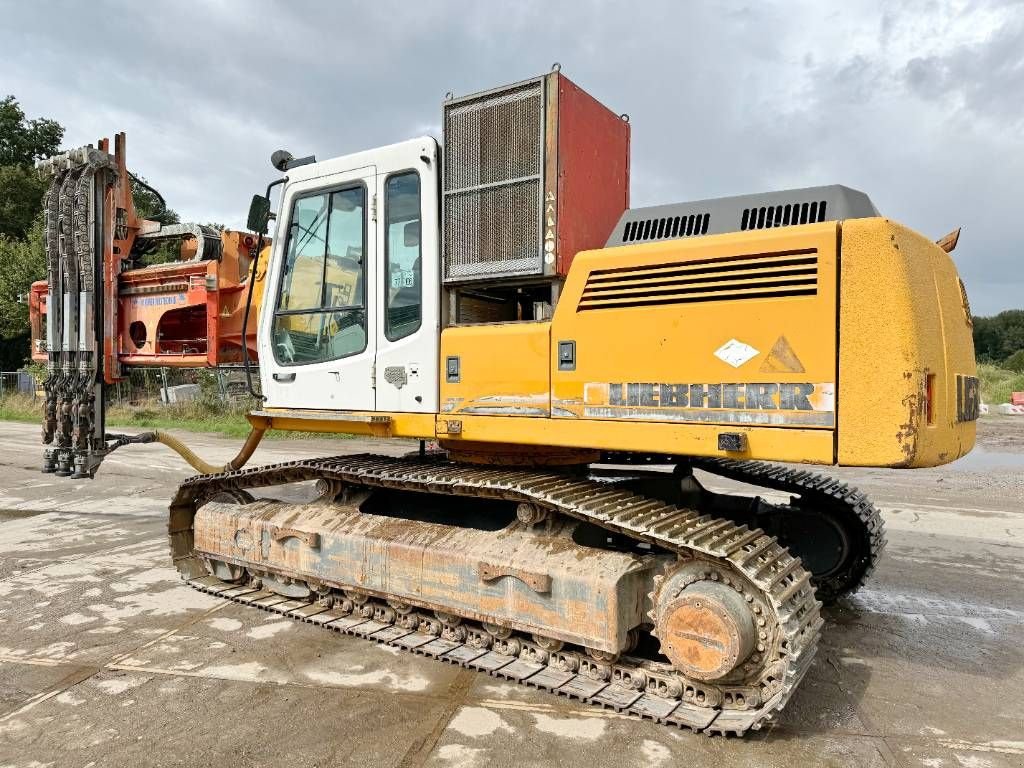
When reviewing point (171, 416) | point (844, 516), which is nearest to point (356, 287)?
point (844, 516)

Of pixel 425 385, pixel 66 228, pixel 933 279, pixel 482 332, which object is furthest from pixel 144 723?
pixel 66 228

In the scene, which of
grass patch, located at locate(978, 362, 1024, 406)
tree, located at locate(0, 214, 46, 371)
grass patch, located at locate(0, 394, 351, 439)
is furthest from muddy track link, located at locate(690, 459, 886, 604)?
tree, located at locate(0, 214, 46, 371)

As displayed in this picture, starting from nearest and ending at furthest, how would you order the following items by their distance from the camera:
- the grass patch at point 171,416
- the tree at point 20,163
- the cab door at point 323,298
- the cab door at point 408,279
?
the cab door at point 408,279, the cab door at point 323,298, the grass patch at point 171,416, the tree at point 20,163

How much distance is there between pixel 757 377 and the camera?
132 inches

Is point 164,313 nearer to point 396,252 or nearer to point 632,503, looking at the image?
point 396,252

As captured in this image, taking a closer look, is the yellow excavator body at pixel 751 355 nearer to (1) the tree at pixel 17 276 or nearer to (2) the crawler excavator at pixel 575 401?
(2) the crawler excavator at pixel 575 401

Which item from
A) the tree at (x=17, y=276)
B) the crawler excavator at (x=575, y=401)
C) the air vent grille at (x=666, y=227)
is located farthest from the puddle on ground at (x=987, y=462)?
the tree at (x=17, y=276)

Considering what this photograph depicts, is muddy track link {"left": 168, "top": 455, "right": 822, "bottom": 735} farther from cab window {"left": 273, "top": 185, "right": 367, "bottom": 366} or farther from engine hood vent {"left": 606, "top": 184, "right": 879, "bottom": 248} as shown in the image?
engine hood vent {"left": 606, "top": 184, "right": 879, "bottom": 248}

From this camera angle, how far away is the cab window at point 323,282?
467 centimetres

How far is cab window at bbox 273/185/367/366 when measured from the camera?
15.3 ft

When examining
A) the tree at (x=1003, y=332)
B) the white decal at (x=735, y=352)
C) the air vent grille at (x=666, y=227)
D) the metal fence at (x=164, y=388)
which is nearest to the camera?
the white decal at (x=735, y=352)

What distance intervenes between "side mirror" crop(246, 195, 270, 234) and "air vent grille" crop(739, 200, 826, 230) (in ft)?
10.1

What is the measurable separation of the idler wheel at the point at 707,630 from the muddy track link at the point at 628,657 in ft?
0.29

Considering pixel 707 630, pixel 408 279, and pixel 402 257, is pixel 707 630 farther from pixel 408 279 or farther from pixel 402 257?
pixel 402 257
